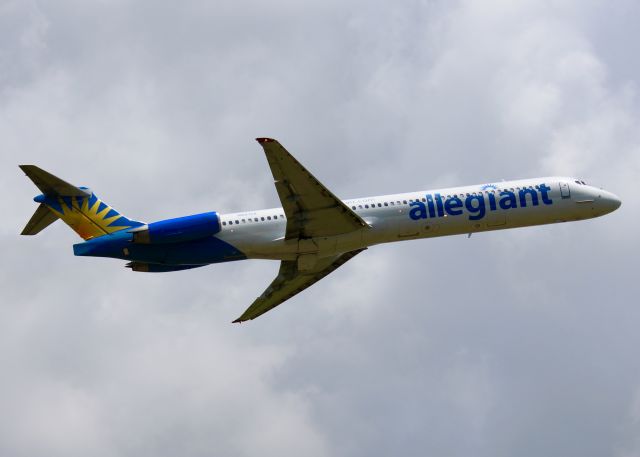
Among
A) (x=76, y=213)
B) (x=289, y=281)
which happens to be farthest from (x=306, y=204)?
(x=76, y=213)

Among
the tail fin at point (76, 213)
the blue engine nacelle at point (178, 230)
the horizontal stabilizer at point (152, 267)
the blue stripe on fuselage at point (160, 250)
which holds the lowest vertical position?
the horizontal stabilizer at point (152, 267)

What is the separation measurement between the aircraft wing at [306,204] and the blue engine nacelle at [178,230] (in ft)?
13.1

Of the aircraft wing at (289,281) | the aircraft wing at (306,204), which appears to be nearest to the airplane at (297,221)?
the aircraft wing at (306,204)

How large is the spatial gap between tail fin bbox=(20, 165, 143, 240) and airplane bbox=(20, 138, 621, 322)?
0.05m

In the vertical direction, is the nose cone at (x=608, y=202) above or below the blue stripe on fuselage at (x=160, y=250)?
above

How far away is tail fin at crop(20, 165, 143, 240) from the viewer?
5841 centimetres

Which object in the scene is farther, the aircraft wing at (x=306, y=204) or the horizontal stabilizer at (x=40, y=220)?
the horizontal stabilizer at (x=40, y=220)

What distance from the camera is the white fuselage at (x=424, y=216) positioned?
59.6 m

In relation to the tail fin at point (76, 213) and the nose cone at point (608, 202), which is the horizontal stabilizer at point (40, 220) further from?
the nose cone at point (608, 202)

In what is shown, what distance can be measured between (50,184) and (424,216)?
754 inches

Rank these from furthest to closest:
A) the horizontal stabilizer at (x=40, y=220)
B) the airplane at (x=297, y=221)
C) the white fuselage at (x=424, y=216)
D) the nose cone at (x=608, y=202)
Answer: the nose cone at (x=608, y=202) < the white fuselage at (x=424, y=216) < the horizontal stabilizer at (x=40, y=220) < the airplane at (x=297, y=221)

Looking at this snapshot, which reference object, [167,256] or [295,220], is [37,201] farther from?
[295,220]

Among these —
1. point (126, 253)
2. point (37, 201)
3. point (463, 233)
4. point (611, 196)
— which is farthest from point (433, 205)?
point (37, 201)

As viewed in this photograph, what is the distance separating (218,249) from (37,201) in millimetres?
9417
